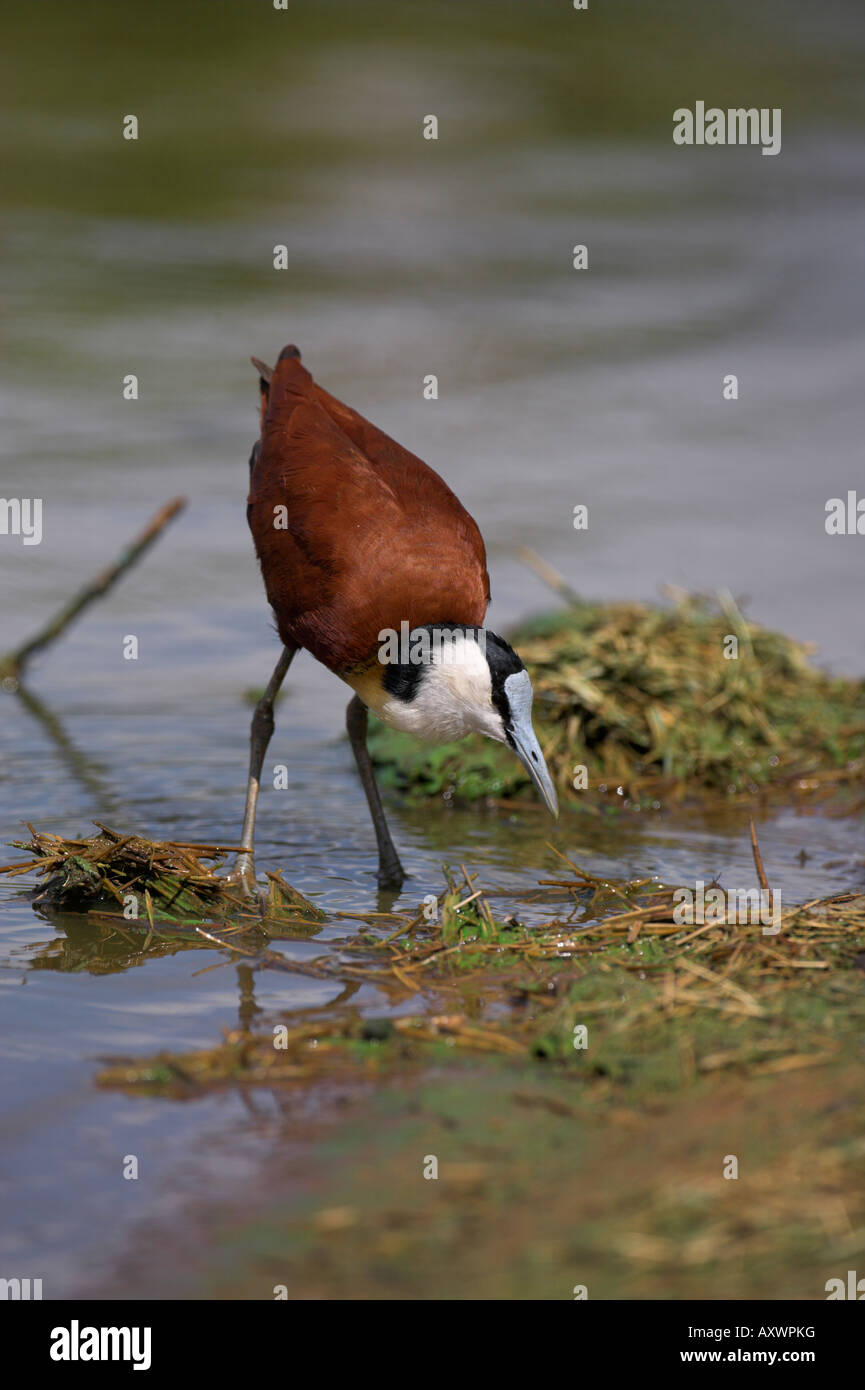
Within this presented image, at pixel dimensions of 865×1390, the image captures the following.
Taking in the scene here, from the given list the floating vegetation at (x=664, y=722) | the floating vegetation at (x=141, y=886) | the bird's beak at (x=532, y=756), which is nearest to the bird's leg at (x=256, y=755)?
the floating vegetation at (x=141, y=886)

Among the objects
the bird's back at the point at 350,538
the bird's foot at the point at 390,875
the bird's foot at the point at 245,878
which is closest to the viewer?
the bird's foot at the point at 245,878

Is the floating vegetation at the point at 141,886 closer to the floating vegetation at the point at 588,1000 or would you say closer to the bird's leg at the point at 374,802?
the floating vegetation at the point at 588,1000

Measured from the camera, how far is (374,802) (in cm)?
628

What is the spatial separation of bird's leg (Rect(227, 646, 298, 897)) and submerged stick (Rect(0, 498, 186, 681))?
256 centimetres

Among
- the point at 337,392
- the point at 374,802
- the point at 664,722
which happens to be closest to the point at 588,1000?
the point at 374,802

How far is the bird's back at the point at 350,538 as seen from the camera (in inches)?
223

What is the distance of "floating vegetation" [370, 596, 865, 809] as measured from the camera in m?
7.41

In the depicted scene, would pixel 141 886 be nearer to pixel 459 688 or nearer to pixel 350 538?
pixel 459 688

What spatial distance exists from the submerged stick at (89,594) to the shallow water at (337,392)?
17cm

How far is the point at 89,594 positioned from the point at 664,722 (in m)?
3.45

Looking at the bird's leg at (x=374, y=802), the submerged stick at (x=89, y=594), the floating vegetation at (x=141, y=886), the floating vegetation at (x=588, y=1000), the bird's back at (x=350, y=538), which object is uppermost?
the submerged stick at (x=89, y=594)

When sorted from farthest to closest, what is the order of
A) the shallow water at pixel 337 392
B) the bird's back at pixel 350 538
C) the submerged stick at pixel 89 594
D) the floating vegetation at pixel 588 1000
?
the submerged stick at pixel 89 594
the bird's back at pixel 350 538
the shallow water at pixel 337 392
the floating vegetation at pixel 588 1000

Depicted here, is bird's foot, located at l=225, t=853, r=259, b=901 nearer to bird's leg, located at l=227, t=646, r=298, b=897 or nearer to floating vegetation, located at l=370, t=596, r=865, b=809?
bird's leg, located at l=227, t=646, r=298, b=897

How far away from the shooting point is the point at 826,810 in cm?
729
